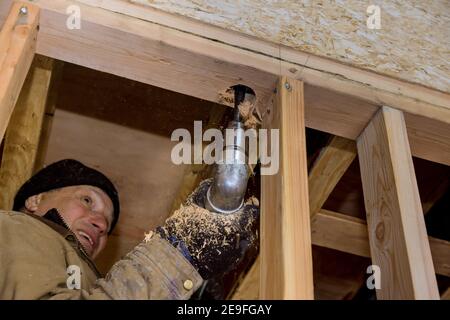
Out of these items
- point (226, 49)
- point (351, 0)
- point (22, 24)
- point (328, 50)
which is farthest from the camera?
point (351, 0)

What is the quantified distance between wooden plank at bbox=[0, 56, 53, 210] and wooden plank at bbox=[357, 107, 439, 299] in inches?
42.9

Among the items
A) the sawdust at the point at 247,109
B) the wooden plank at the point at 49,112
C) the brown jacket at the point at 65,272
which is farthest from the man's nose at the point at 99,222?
the sawdust at the point at 247,109

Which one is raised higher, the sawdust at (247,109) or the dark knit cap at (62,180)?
the dark knit cap at (62,180)

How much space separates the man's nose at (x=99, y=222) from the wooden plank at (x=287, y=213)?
951 millimetres

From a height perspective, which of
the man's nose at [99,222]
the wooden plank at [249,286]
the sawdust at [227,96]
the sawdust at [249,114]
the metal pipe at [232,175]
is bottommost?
the metal pipe at [232,175]

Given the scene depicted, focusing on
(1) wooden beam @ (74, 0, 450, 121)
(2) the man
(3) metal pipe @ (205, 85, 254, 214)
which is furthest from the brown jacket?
(1) wooden beam @ (74, 0, 450, 121)

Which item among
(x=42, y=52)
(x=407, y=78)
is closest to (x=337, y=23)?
(x=407, y=78)

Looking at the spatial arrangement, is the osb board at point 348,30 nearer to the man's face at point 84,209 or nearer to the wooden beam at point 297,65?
the wooden beam at point 297,65

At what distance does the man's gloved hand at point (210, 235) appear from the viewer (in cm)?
121

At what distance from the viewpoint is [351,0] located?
141 cm

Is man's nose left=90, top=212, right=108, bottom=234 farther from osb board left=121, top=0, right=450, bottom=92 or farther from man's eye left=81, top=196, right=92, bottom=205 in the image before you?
osb board left=121, top=0, right=450, bottom=92

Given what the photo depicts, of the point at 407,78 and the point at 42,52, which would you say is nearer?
the point at 42,52

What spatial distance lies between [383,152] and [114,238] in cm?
162
